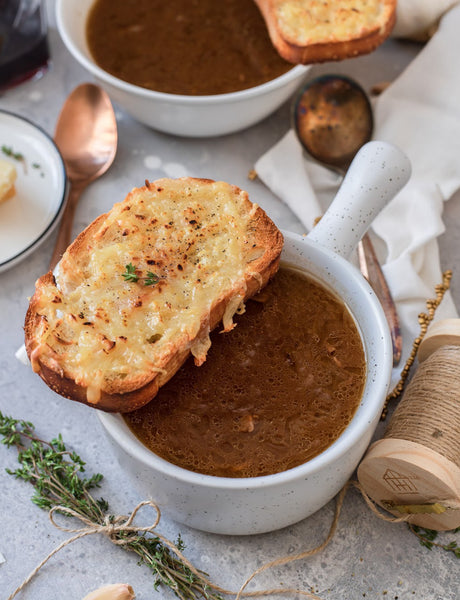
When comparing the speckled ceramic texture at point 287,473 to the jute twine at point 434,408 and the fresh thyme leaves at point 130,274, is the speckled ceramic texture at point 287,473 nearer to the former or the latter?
the jute twine at point 434,408

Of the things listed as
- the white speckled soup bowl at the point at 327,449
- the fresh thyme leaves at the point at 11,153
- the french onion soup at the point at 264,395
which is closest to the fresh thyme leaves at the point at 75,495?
the white speckled soup bowl at the point at 327,449

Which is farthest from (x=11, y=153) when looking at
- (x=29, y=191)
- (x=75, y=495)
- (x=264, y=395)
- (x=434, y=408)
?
(x=434, y=408)

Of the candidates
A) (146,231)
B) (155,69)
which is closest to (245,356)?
(146,231)

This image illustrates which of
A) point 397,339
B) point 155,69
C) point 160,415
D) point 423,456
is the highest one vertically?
point 155,69

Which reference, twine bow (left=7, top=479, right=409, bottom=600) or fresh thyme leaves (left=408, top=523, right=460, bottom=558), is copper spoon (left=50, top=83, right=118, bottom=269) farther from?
fresh thyme leaves (left=408, top=523, right=460, bottom=558)

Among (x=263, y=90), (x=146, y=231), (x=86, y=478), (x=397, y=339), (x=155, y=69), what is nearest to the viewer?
(x=146, y=231)

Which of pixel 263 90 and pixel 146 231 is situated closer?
pixel 146 231

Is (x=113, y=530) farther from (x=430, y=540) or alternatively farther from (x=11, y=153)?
(x=11, y=153)

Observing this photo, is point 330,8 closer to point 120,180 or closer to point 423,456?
point 120,180
